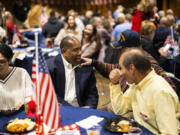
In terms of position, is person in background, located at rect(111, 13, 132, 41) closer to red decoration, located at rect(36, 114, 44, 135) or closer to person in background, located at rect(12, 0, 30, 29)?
red decoration, located at rect(36, 114, 44, 135)

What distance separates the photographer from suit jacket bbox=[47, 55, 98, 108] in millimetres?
3186

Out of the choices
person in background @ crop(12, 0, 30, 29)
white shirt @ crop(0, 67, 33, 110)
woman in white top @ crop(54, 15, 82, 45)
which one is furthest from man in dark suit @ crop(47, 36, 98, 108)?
person in background @ crop(12, 0, 30, 29)

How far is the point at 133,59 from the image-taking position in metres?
2.12

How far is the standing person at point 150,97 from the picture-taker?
1.97 metres

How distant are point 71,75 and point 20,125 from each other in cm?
116

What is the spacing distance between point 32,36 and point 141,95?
8074mm

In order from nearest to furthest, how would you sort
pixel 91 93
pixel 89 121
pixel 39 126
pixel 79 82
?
pixel 39 126, pixel 89 121, pixel 79 82, pixel 91 93

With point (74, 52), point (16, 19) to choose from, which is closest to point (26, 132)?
point (74, 52)

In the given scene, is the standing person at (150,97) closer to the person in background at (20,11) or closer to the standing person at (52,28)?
the standing person at (52,28)

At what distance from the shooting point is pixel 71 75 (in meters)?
3.23

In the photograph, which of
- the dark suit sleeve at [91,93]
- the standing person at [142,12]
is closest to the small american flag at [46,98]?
the dark suit sleeve at [91,93]

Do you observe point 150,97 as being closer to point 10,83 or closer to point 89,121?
point 89,121

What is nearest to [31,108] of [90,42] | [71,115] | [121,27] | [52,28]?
[71,115]

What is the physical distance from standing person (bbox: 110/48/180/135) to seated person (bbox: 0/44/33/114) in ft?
3.82
